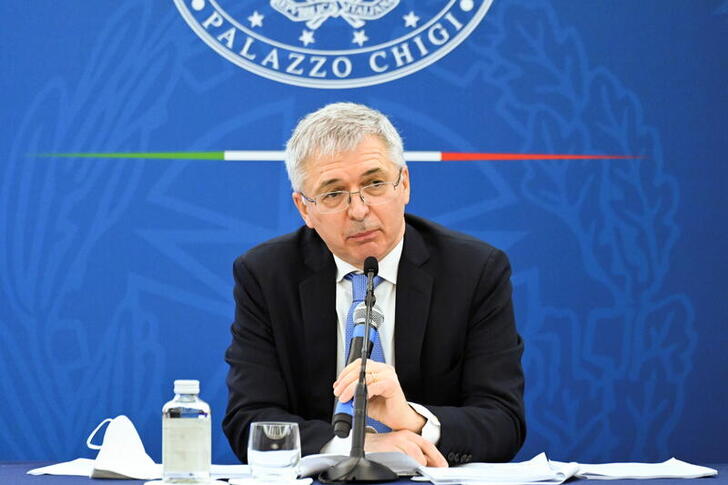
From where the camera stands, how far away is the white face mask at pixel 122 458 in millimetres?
1812

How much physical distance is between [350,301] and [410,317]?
154 mm

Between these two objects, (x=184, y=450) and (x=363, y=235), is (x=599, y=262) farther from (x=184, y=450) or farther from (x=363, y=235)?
(x=184, y=450)

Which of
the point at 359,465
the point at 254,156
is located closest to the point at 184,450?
the point at 359,465

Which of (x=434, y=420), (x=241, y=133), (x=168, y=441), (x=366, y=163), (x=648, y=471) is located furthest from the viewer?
(x=241, y=133)

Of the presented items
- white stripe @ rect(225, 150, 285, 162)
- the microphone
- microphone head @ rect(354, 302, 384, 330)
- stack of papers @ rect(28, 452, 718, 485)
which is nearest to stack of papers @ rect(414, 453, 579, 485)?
stack of papers @ rect(28, 452, 718, 485)

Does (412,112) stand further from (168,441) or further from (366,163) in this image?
(168,441)

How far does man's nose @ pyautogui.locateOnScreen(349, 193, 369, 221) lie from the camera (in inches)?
92.0

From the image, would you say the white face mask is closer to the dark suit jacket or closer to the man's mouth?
the dark suit jacket

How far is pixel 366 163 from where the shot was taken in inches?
91.5

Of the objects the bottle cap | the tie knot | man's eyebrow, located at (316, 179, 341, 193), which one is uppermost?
man's eyebrow, located at (316, 179, 341, 193)

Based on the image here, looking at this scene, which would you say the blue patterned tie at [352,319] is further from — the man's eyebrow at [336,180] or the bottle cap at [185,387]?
the bottle cap at [185,387]

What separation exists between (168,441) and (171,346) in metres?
1.86

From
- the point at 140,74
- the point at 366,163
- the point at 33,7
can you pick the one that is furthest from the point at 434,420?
the point at 33,7

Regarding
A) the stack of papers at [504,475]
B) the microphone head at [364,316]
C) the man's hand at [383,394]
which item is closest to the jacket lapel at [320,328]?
the man's hand at [383,394]
